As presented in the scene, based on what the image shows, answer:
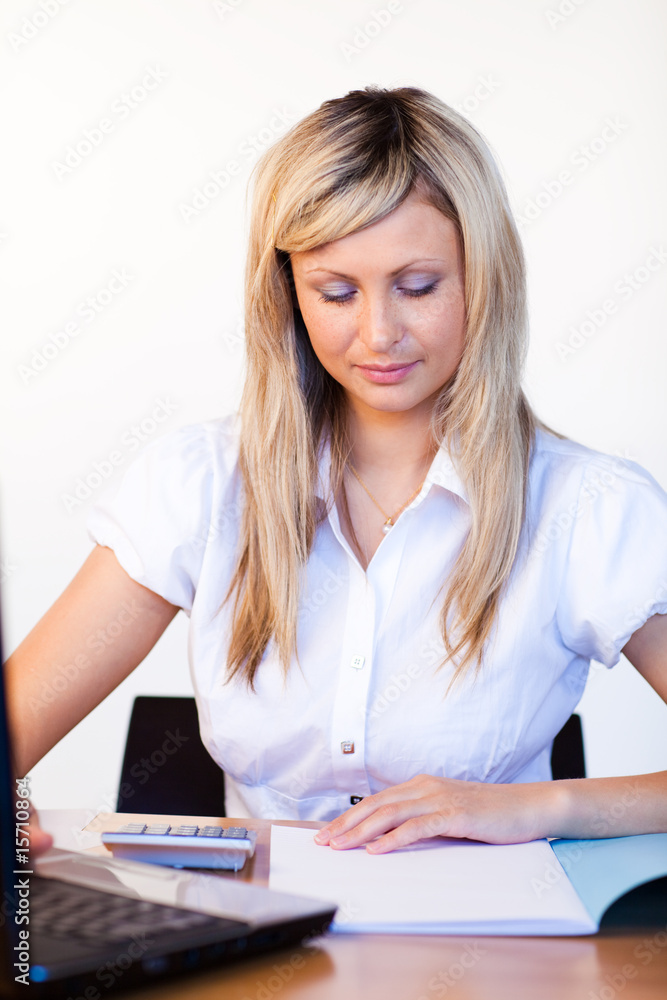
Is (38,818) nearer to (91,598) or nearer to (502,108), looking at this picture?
(91,598)

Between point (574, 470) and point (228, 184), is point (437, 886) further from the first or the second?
point (228, 184)

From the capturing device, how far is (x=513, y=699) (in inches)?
52.0

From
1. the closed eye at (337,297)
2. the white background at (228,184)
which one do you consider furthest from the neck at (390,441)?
the white background at (228,184)

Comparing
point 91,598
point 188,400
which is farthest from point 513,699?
point 188,400

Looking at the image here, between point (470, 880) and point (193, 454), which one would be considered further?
point (193, 454)

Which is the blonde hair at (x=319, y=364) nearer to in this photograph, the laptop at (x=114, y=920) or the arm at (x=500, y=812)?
the arm at (x=500, y=812)

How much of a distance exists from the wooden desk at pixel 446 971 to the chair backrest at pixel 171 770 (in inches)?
34.3

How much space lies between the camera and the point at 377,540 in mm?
1438

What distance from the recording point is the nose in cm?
122

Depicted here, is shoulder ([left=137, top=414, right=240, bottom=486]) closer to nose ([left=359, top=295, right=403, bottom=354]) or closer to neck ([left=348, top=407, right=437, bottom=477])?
neck ([left=348, top=407, right=437, bottom=477])

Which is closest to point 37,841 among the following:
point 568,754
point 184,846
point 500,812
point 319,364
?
point 184,846

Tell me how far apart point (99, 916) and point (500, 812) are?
0.44 metres

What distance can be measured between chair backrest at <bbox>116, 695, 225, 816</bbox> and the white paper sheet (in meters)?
0.63

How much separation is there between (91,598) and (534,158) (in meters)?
2.16
